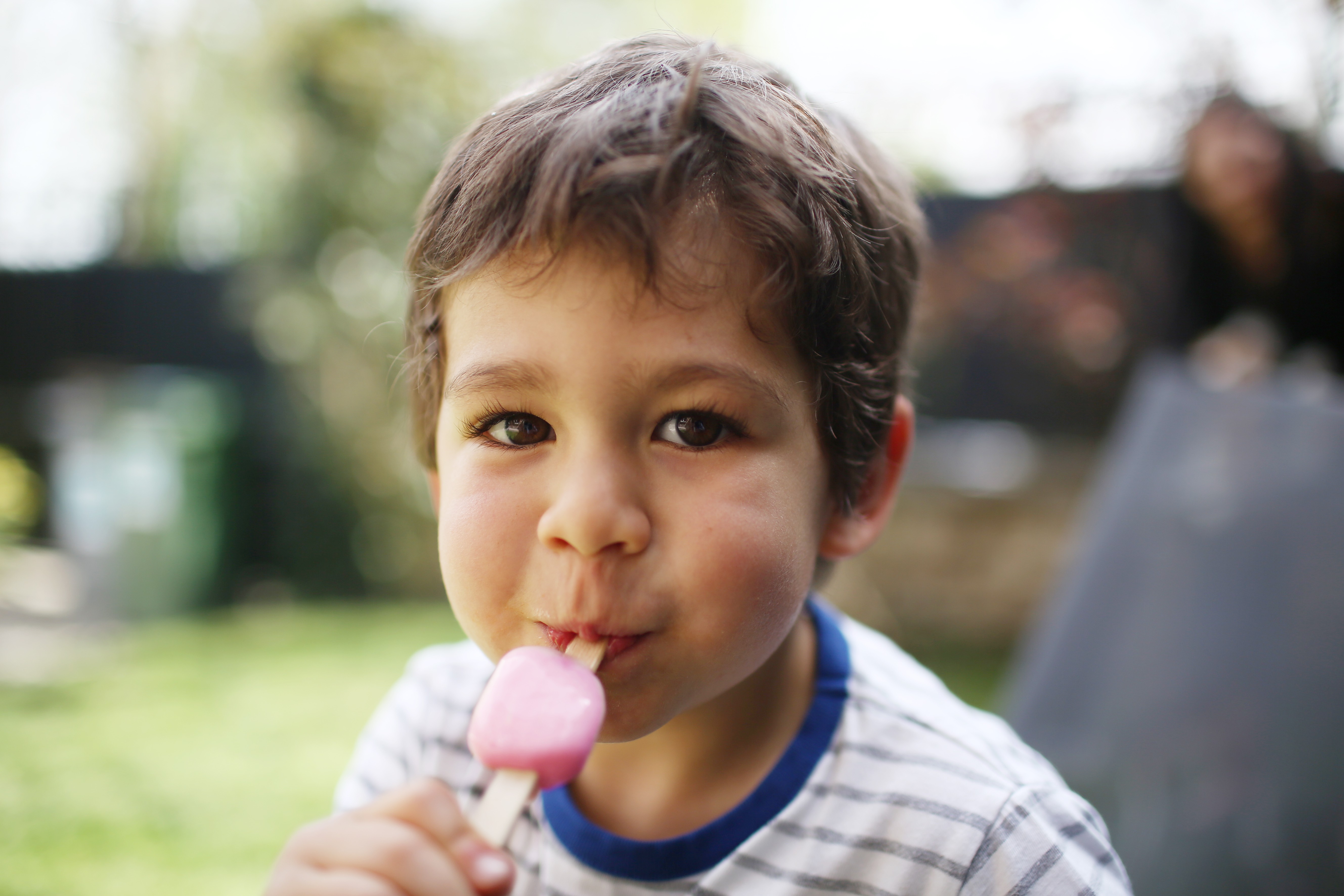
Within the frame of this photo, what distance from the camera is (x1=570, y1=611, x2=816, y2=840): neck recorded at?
46.4 inches

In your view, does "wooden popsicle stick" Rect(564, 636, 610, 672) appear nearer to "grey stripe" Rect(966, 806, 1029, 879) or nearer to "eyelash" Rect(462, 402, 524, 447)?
"eyelash" Rect(462, 402, 524, 447)

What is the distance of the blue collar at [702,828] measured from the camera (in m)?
1.10

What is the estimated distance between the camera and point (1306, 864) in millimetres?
1629

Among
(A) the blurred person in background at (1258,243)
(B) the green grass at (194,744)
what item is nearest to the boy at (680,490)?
(B) the green grass at (194,744)

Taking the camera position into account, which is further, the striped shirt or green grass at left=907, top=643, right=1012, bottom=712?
green grass at left=907, top=643, right=1012, bottom=712

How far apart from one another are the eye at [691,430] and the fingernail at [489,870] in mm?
423

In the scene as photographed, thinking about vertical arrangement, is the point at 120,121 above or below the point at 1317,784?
above

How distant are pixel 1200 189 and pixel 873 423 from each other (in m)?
2.75

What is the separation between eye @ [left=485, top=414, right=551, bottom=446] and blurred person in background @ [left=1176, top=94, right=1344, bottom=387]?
274 centimetres

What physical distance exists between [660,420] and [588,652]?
25cm

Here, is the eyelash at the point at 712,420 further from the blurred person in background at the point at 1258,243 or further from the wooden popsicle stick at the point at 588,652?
the blurred person in background at the point at 1258,243

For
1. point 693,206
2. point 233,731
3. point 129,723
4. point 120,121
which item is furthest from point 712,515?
point 120,121

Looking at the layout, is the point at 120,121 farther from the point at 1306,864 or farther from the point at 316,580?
the point at 1306,864

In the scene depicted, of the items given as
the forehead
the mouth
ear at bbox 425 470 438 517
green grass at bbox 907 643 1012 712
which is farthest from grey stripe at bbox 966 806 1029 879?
green grass at bbox 907 643 1012 712
